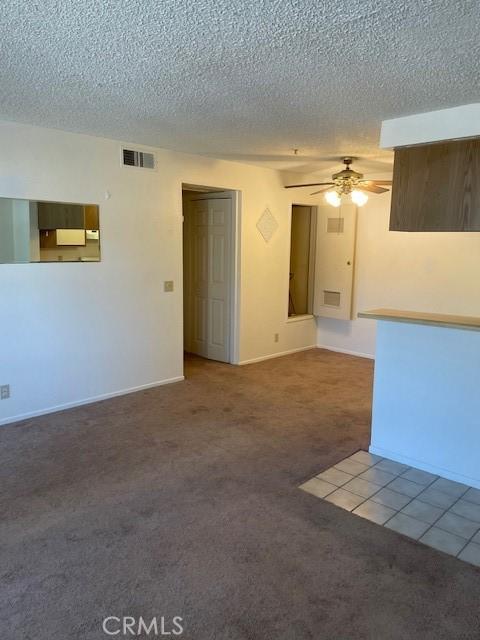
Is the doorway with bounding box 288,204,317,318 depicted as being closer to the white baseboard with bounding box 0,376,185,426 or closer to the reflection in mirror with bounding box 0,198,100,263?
the white baseboard with bounding box 0,376,185,426

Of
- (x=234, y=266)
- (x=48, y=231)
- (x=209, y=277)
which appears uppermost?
(x=48, y=231)

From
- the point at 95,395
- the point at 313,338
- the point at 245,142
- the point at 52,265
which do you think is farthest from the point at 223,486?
the point at 313,338

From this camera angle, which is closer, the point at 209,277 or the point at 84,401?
the point at 84,401

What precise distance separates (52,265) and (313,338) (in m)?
4.09

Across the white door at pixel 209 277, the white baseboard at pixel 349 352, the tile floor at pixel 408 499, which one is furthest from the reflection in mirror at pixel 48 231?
the white baseboard at pixel 349 352

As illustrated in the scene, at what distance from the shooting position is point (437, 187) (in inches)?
127

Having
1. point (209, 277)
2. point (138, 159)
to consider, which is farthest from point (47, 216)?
point (209, 277)

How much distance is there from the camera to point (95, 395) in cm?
449

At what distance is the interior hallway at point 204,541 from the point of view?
192 centimetres

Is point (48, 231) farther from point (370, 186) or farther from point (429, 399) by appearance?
point (429, 399)

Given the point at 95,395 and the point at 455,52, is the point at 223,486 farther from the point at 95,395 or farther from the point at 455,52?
the point at 455,52

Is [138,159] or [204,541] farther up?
[138,159]

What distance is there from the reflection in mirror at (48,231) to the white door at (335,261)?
3.41m

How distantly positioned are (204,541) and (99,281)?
272 centimetres
